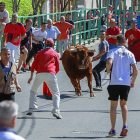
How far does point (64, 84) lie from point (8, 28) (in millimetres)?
2449

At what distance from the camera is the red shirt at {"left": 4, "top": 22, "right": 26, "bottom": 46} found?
48.3ft

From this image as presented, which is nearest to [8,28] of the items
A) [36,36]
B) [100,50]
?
[36,36]

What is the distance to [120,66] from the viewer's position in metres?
8.38

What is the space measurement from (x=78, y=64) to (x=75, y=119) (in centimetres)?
256

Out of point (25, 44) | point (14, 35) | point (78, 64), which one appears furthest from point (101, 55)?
point (25, 44)

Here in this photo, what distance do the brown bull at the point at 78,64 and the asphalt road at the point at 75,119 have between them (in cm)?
41

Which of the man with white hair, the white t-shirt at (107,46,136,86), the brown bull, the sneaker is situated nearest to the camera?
the man with white hair

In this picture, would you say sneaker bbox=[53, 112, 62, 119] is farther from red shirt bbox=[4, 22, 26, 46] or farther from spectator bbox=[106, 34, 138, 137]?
red shirt bbox=[4, 22, 26, 46]

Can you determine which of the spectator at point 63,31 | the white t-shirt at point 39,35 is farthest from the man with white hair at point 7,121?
the spectator at point 63,31

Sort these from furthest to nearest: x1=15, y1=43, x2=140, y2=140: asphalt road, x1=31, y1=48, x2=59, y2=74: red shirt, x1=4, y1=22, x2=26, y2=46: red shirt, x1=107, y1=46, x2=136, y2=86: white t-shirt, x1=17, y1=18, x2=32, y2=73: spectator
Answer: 1. x1=17, y1=18, x2=32, y2=73: spectator
2. x1=4, y1=22, x2=26, y2=46: red shirt
3. x1=31, y1=48, x2=59, y2=74: red shirt
4. x1=15, y1=43, x2=140, y2=140: asphalt road
5. x1=107, y1=46, x2=136, y2=86: white t-shirt

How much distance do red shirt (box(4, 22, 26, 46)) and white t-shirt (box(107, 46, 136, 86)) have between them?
269 inches

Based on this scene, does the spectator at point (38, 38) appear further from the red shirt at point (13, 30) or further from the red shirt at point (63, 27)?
the red shirt at point (63, 27)

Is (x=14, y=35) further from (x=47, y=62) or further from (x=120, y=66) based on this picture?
(x=120, y=66)

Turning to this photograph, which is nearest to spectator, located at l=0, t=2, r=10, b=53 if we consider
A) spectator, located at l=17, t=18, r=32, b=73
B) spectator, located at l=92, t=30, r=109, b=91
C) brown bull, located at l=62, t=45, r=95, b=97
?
spectator, located at l=17, t=18, r=32, b=73
